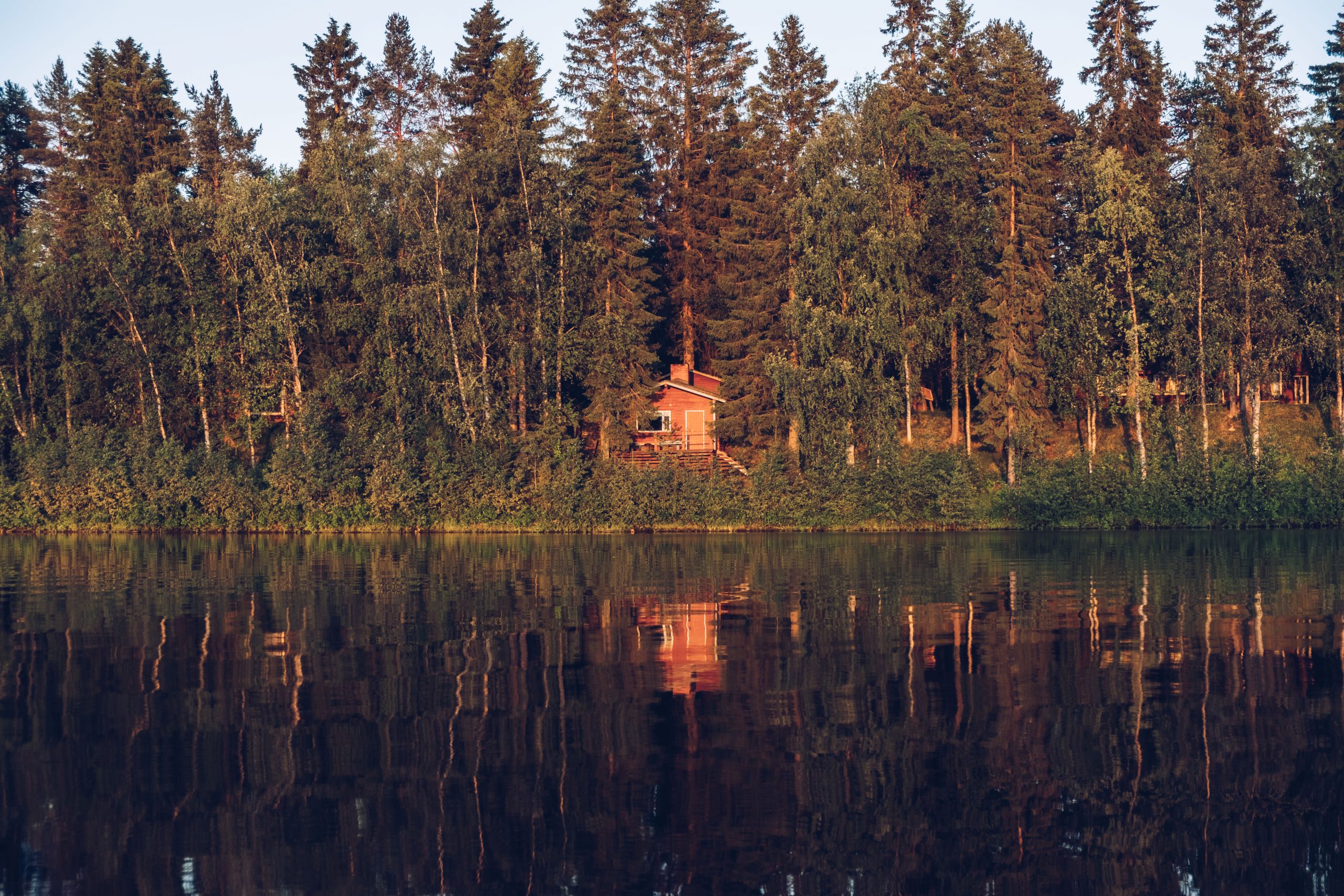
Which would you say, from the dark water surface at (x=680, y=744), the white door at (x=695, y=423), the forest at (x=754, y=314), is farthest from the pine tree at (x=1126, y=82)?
the dark water surface at (x=680, y=744)

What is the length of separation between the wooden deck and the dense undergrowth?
1.37m

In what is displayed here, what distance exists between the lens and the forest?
56.2m

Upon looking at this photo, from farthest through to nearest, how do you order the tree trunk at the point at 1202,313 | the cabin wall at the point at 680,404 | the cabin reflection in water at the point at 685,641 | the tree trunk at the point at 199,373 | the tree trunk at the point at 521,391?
the cabin wall at the point at 680,404
the tree trunk at the point at 199,373
the tree trunk at the point at 521,391
the tree trunk at the point at 1202,313
the cabin reflection in water at the point at 685,641

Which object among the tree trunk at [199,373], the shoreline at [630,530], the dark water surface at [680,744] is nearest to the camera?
the dark water surface at [680,744]

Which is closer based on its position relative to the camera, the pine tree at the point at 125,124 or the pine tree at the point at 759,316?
the pine tree at the point at 759,316

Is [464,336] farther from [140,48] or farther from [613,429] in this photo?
[140,48]

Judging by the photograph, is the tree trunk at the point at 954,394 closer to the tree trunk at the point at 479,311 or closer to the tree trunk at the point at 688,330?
the tree trunk at the point at 688,330

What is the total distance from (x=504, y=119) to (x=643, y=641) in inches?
1827

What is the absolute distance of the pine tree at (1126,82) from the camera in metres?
65.9

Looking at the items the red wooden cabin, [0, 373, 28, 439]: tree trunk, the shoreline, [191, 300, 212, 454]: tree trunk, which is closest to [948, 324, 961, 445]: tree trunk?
Result: the shoreline

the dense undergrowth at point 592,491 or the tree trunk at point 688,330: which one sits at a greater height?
the tree trunk at point 688,330

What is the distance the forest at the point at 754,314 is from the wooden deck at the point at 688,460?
1.09 metres

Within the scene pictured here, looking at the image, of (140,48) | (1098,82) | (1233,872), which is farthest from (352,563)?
(1098,82)

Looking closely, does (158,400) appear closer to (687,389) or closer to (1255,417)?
(687,389)
